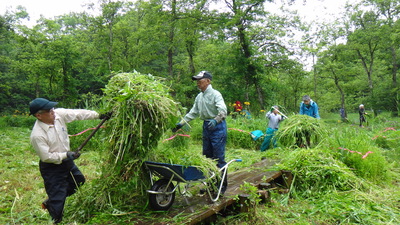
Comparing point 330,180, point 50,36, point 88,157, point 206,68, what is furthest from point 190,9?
point 330,180

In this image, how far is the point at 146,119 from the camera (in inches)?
107

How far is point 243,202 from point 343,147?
300 centimetres

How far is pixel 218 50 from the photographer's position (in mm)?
16500

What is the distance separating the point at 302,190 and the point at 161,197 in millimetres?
2529

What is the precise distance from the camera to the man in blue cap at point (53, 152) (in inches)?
102

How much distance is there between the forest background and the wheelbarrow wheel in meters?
8.20

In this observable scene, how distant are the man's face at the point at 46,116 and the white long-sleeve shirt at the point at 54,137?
43 millimetres

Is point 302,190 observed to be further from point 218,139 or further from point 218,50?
point 218,50

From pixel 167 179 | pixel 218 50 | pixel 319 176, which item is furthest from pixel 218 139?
pixel 218 50

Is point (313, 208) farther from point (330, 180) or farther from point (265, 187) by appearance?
point (330, 180)

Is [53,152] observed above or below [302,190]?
above

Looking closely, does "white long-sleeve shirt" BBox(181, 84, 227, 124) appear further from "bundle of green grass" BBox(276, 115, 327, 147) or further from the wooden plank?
"bundle of green grass" BBox(276, 115, 327, 147)

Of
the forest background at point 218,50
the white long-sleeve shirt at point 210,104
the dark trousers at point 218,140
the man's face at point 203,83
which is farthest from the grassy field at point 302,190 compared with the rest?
the forest background at point 218,50

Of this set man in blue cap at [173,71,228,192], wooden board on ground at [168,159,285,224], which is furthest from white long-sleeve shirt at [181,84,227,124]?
wooden board on ground at [168,159,285,224]
